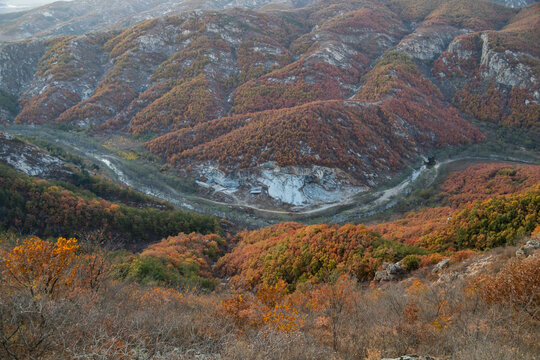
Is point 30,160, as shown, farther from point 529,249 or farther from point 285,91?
point 285,91

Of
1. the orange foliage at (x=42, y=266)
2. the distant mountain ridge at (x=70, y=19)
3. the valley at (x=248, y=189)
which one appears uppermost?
the distant mountain ridge at (x=70, y=19)

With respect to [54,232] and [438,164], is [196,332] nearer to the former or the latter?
[54,232]

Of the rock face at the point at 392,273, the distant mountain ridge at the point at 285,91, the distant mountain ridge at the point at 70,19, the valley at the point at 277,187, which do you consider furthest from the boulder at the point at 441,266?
the distant mountain ridge at the point at 70,19

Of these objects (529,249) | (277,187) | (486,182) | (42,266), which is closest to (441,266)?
(529,249)

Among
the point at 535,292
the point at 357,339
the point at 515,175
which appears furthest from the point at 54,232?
the point at 515,175

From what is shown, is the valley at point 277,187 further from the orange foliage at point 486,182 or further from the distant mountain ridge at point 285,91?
the distant mountain ridge at point 285,91

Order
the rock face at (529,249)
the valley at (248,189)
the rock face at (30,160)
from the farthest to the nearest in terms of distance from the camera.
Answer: the valley at (248,189) → the rock face at (30,160) → the rock face at (529,249)

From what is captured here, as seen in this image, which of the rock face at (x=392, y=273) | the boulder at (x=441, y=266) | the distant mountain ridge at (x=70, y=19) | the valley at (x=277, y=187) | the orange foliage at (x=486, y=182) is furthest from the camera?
the distant mountain ridge at (x=70, y=19)

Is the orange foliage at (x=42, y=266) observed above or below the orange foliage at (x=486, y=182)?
above
